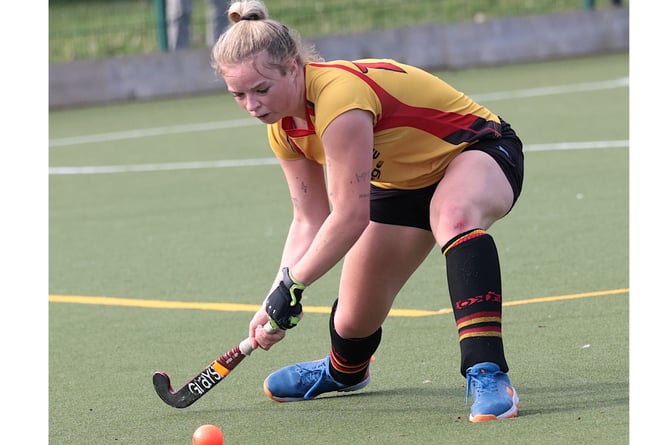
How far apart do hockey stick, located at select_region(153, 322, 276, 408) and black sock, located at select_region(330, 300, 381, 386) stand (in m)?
0.38

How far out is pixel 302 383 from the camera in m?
5.36

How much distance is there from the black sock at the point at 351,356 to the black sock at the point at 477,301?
72 centimetres

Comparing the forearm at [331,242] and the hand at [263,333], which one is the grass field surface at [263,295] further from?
the forearm at [331,242]

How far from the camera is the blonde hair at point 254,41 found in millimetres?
4465

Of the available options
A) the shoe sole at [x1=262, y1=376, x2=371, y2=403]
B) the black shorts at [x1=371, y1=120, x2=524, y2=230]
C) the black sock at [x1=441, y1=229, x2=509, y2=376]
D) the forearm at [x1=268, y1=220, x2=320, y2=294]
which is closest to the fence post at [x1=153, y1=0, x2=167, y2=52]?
the shoe sole at [x1=262, y1=376, x2=371, y2=403]

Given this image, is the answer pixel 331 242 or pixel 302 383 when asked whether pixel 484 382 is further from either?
pixel 302 383

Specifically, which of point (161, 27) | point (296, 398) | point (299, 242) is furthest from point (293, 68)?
point (161, 27)

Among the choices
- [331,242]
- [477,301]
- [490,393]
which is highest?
[331,242]

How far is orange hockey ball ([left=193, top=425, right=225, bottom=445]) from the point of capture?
179 inches

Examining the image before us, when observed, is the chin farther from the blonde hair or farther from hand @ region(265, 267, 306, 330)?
hand @ region(265, 267, 306, 330)

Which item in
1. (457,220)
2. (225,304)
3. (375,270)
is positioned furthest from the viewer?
(225,304)

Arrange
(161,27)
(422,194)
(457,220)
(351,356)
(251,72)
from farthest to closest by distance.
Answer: (161,27) → (351,356) → (422,194) → (457,220) → (251,72)

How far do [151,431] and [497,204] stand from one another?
1.43 meters

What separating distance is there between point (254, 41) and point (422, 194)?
900 millimetres
